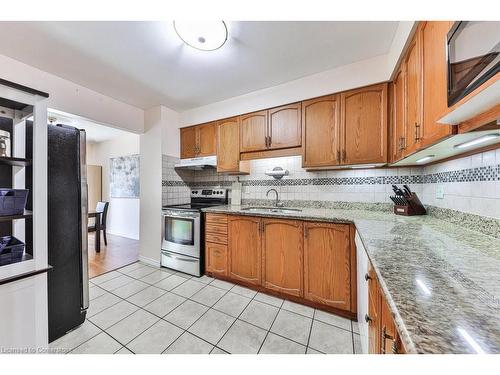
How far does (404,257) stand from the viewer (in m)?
0.81

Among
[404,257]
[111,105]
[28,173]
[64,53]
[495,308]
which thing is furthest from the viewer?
[111,105]

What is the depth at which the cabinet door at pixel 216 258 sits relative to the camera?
2.40 meters

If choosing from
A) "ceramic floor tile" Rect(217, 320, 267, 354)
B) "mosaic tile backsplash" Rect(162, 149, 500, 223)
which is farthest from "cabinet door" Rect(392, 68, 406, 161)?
"ceramic floor tile" Rect(217, 320, 267, 354)

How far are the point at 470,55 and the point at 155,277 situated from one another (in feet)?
10.5

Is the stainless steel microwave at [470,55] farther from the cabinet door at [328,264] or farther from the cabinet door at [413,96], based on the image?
the cabinet door at [328,264]

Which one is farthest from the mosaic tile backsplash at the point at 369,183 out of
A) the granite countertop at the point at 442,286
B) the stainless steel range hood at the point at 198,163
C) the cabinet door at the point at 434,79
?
the cabinet door at the point at 434,79

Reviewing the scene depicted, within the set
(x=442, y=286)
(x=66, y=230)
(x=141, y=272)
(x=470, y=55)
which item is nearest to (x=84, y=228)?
(x=66, y=230)

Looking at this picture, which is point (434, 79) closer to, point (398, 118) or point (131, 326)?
point (398, 118)

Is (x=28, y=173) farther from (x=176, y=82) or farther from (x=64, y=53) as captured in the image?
(x=176, y=82)

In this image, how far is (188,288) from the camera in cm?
226

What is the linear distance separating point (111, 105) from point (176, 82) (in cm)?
109

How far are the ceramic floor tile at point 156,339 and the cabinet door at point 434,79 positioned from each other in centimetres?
215
